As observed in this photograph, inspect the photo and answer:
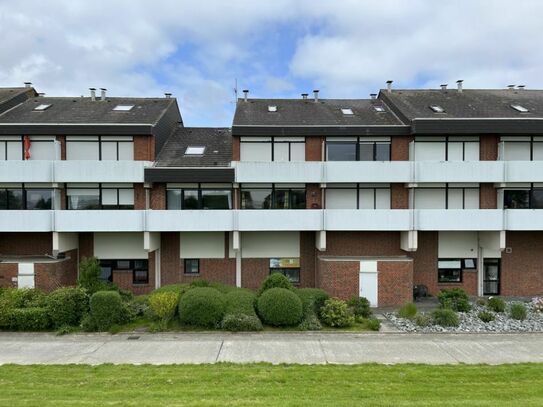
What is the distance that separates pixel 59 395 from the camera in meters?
9.52

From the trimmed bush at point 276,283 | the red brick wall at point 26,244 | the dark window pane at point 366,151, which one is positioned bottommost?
the trimmed bush at point 276,283

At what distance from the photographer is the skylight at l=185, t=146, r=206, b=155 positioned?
72.6 feet

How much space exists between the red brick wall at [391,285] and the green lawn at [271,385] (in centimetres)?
732

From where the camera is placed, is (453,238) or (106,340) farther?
(453,238)

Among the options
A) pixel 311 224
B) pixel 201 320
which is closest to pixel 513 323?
pixel 311 224

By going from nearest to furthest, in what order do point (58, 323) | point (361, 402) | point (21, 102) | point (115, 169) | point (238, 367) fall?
point (361, 402), point (238, 367), point (58, 323), point (115, 169), point (21, 102)

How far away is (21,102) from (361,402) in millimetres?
24662

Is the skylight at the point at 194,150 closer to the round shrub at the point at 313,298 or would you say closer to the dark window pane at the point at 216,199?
the dark window pane at the point at 216,199

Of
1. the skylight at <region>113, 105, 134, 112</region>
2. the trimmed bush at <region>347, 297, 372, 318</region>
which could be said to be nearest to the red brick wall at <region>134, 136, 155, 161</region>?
the skylight at <region>113, 105, 134, 112</region>

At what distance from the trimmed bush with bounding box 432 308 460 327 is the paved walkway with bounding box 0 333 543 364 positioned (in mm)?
846

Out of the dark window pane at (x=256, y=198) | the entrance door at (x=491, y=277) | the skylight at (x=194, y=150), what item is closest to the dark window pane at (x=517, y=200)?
the entrance door at (x=491, y=277)

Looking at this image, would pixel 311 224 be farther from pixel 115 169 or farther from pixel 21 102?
pixel 21 102

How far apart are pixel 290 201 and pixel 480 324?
999 cm

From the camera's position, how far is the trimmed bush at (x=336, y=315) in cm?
1617
